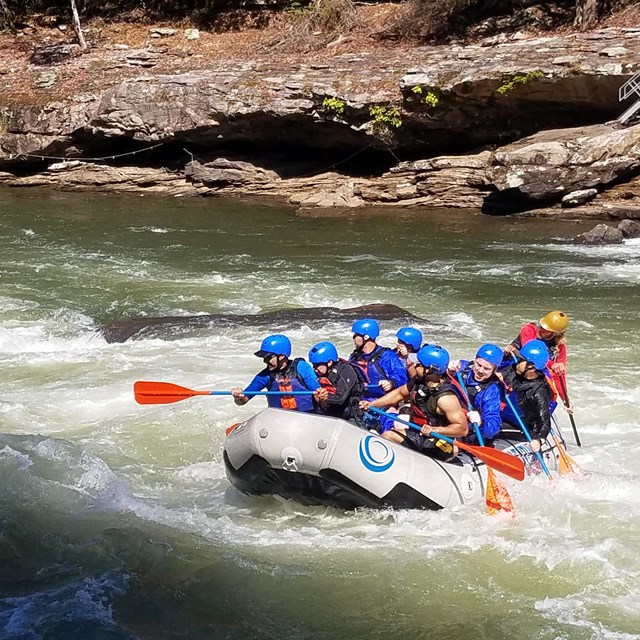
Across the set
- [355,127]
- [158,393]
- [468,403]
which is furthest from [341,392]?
[355,127]

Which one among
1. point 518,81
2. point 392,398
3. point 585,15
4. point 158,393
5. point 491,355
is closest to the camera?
point 491,355

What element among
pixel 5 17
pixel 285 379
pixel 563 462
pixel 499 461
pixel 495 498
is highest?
pixel 5 17

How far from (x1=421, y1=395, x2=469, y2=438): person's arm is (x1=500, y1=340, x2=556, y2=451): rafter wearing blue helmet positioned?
A: 0.67 m

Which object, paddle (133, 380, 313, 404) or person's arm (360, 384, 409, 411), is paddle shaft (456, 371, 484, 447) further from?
paddle (133, 380, 313, 404)

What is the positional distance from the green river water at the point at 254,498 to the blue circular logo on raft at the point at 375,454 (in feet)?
1.29

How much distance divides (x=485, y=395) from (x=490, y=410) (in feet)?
0.39

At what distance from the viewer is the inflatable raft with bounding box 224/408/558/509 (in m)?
5.70

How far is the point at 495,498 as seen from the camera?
604 cm

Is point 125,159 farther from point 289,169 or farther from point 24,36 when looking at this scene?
point 24,36

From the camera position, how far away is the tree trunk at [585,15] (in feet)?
68.2

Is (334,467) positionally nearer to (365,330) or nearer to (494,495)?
(494,495)

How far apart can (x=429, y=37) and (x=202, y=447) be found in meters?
17.7

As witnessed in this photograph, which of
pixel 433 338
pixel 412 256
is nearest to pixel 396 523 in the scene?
pixel 433 338

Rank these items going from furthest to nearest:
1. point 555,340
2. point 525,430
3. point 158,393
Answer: point 555,340, point 158,393, point 525,430
